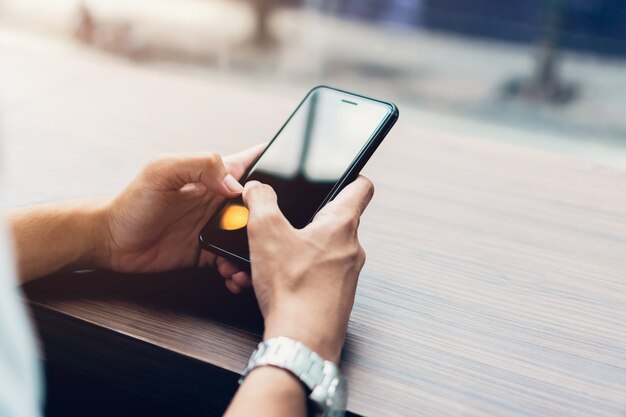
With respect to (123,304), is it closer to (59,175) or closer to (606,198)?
(59,175)

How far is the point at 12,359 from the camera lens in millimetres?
358

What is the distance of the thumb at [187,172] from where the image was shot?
610 mm

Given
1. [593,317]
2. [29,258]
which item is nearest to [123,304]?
[29,258]

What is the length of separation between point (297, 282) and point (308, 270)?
0.05 feet

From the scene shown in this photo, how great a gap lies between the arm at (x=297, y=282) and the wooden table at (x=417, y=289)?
0.05 metres

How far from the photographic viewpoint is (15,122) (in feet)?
3.00

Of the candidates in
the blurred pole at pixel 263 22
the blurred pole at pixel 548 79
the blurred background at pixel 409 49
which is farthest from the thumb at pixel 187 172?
the blurred pole at pixel 263 22

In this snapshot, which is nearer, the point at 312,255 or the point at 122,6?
the point at 312,255

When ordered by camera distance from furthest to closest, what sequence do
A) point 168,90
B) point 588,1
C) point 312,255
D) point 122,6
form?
point 122,6 < point 588,1 < point 168,90 < point 312,255

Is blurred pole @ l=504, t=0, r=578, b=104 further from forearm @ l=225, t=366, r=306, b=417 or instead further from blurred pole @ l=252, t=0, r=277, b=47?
forearm @ l=225, t=366, r=306, b=417

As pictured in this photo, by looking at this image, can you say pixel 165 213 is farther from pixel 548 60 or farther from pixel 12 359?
pixel 548 60

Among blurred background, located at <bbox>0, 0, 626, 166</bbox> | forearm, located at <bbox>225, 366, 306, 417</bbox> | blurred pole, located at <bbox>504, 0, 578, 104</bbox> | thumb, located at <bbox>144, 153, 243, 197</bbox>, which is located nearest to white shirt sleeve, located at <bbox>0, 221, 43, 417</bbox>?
forearm, located at <bbox>225, 366, 306, 417</bbox>

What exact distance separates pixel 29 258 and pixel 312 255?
30 cm

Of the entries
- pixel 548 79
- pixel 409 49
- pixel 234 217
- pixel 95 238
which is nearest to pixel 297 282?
pixel 234 217
